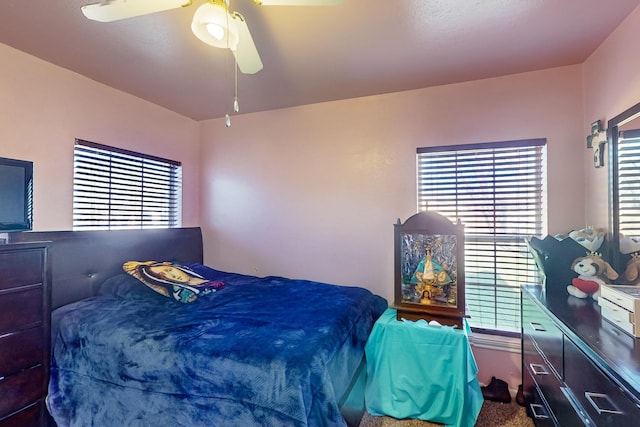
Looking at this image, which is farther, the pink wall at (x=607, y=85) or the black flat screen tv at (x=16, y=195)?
the black flat screen tv at (x=16, y=195)

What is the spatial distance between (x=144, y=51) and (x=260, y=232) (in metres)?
1.76

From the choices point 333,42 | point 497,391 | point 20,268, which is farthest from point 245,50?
point 497,391

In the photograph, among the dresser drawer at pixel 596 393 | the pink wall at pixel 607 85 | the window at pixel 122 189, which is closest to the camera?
the dresser drawer at pixel 596 393

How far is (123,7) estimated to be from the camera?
1.20m

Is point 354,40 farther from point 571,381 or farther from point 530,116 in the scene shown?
point 571,381

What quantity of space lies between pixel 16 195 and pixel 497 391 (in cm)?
342

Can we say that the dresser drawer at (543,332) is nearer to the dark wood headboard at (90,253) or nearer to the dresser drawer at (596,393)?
the dresser drawer at (596,393)

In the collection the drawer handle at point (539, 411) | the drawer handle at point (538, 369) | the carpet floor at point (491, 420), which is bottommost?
the carpet floor at point (491, 420)

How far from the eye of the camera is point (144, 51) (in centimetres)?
195

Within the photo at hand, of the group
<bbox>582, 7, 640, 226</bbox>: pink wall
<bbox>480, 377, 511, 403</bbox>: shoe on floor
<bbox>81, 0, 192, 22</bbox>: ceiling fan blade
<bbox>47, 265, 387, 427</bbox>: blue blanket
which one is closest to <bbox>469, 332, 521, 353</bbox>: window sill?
<bbox>480, 377, 511, 403</bbox>: shoe on floor

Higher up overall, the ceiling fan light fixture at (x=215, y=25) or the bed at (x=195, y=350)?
the ceiling fan light fixture at (x=215, y=25)

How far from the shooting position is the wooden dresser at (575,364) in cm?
93

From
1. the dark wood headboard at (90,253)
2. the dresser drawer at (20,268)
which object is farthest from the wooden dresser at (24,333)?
the dark wood headboard at (90,253)

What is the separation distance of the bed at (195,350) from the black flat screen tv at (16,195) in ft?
0.66
